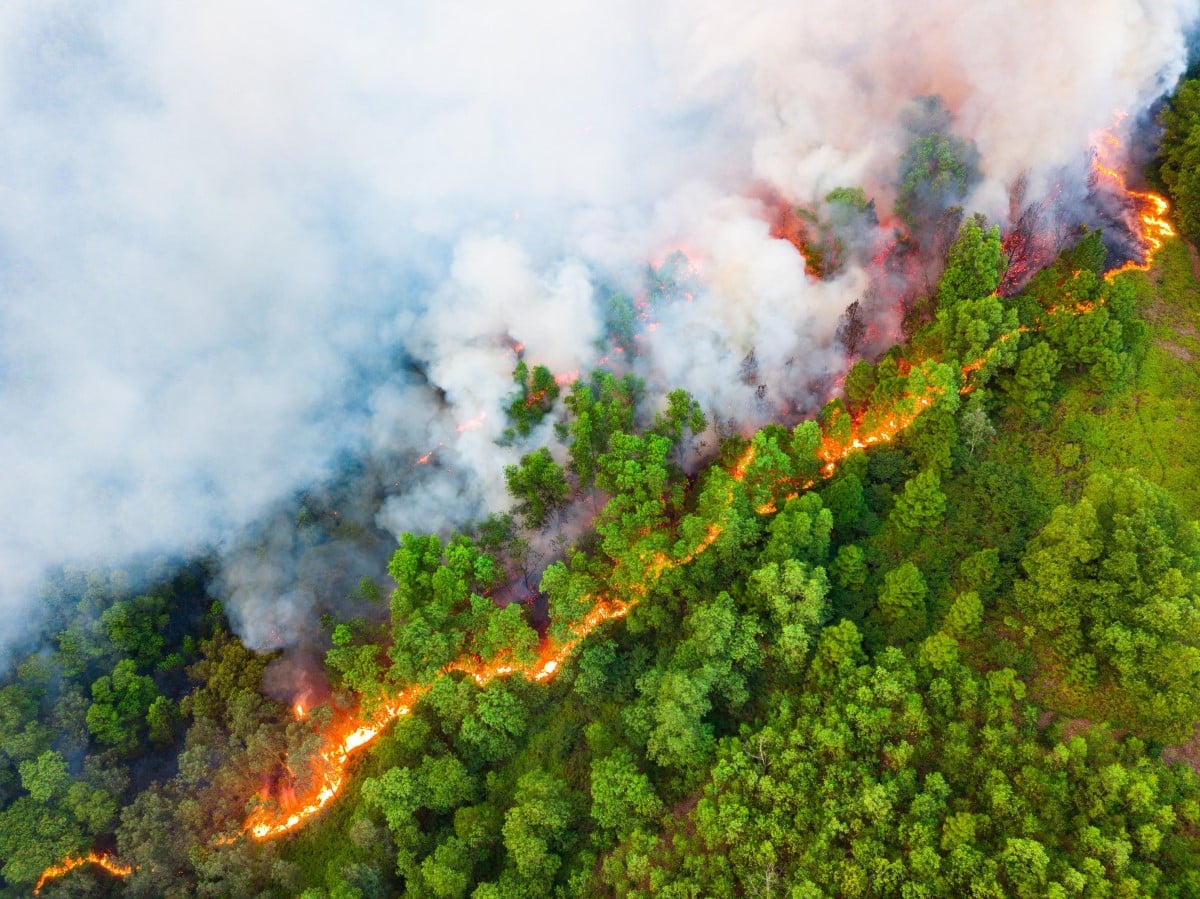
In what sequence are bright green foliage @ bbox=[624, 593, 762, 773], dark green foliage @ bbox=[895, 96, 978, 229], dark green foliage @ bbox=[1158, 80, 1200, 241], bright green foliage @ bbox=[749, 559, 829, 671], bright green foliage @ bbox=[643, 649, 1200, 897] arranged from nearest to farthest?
bright green foliage @ bbox=[643, 649, 1200, 897] < bright green foliage @ bbox=[624, 593, 762, 773] < bright green foliage @ bbox=[749, 559, 829, 671] < dark green foliage @ bbox=[1158, 80, 1200, 241] < dark green foliage @ bbox=[895, 96, 978, 229]

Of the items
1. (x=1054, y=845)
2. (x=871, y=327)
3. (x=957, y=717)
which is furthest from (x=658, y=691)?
(x=871, y=327)

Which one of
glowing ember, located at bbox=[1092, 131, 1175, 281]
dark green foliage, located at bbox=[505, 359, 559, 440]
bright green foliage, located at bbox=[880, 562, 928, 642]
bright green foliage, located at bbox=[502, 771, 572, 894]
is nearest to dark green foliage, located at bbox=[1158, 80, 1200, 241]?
glowing ember, located at bbox=[1092, 131, 1175, 281]

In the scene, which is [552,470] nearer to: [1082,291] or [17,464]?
[1082,291]

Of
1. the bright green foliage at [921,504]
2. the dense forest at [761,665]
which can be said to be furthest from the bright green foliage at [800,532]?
the bright green foliage at [921,504]

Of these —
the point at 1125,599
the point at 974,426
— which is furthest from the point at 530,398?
the point at 1125,599

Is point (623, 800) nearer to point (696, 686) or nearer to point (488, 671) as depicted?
point (696, 686)

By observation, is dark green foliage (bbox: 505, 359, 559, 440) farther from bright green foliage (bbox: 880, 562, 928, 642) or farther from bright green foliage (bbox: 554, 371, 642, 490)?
bright green foliage (bbox: 880, 562, 928, 642)
